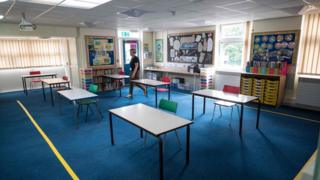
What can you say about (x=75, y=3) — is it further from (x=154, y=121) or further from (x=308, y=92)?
(x=308, y=92)

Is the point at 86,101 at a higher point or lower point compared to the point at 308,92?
lower

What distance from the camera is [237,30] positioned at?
704cm

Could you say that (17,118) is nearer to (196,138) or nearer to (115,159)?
(115,159)

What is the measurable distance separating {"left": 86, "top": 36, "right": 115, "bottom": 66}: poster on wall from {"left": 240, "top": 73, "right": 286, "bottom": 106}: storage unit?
5.54m

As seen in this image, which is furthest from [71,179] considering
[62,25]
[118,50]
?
[118,50]

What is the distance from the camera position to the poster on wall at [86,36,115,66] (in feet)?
27.0

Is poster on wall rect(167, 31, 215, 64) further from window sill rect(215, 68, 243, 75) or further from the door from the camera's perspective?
the door

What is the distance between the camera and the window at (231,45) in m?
7.00

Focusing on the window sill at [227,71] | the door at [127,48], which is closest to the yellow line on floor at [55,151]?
the door at [127,48]

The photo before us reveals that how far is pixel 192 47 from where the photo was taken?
8.34 metres

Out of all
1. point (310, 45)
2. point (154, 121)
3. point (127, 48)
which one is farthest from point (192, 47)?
point (154, 121)

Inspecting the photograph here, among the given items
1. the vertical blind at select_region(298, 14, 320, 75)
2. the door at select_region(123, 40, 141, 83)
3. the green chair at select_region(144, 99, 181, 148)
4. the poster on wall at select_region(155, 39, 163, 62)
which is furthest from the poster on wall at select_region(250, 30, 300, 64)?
the door at select_region(123, 40, 141, 83)

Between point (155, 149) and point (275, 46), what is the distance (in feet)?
16.2

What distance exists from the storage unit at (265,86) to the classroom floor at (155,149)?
0.69m
